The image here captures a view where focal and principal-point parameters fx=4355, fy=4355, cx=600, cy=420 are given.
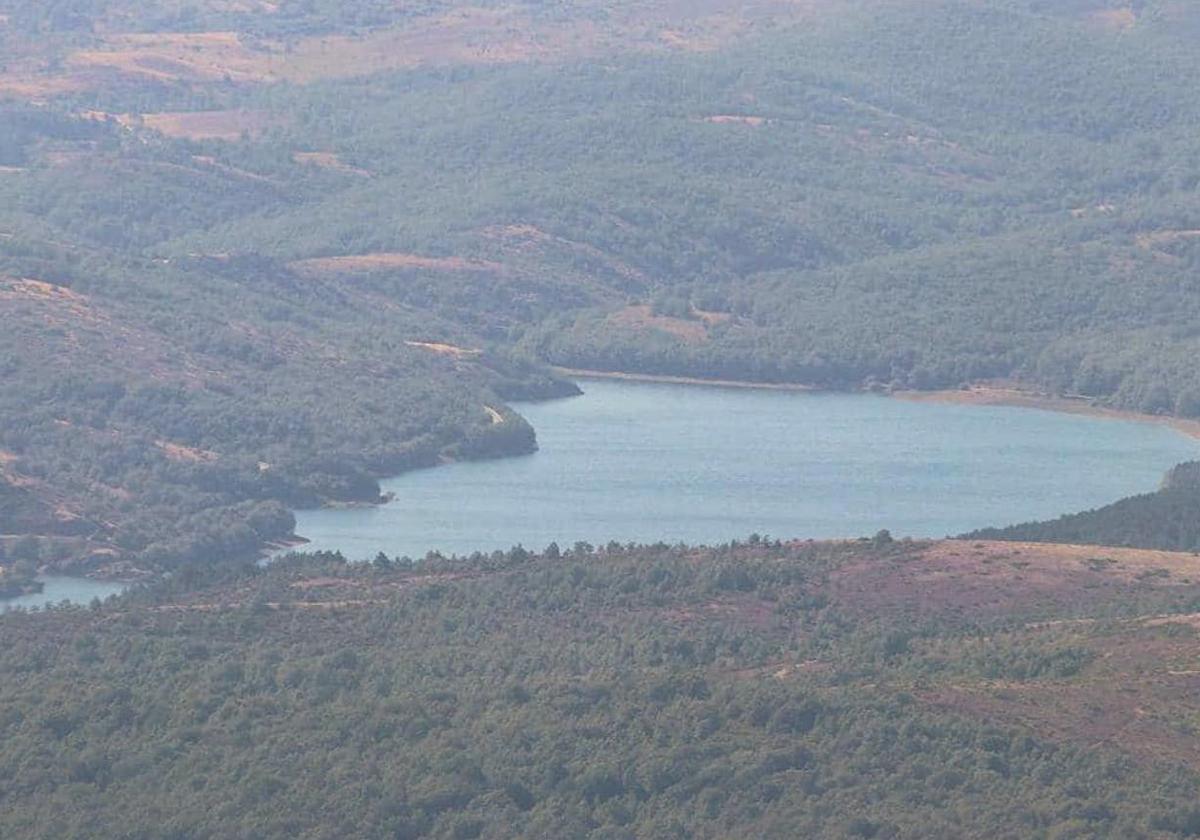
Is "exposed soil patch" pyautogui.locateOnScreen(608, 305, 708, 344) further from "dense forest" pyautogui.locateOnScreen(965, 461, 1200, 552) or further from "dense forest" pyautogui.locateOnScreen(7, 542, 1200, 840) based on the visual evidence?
"dense forest" pyautogui.locateOnScreen(7, 542, 1200, 840)

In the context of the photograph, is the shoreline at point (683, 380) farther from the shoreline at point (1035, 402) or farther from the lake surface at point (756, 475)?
the shoreline at point (1035, 402)

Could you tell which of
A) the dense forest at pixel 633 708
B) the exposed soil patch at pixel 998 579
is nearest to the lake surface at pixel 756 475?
the exposed soil patch at pixel 998 579

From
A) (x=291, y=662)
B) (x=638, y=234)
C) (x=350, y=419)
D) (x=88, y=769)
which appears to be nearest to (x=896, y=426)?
(x=350, y=419)

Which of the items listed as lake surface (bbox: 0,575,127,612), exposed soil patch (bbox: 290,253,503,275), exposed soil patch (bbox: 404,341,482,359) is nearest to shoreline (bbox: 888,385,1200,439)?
exposed soil patch (bbox: 404,341,482,359)

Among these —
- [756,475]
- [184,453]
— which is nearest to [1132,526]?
[756,475]

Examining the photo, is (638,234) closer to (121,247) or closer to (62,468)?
(121,247)

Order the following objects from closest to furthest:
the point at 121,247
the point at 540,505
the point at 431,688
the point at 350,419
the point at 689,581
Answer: the point at 431,688 < the point at 689,581 < the point at 540,505 < the point at 350,419 < the point at 121,247

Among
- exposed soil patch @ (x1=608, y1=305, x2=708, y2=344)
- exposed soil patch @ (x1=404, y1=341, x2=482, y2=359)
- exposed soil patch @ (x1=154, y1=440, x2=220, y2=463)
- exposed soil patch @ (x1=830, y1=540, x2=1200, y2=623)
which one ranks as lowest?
exposed soil patch @ (x1=830, y1=540, x2=1200, y2=623)
